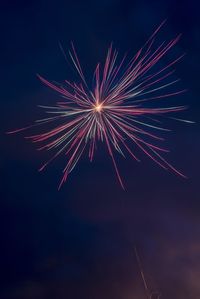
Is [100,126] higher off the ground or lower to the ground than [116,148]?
higher
